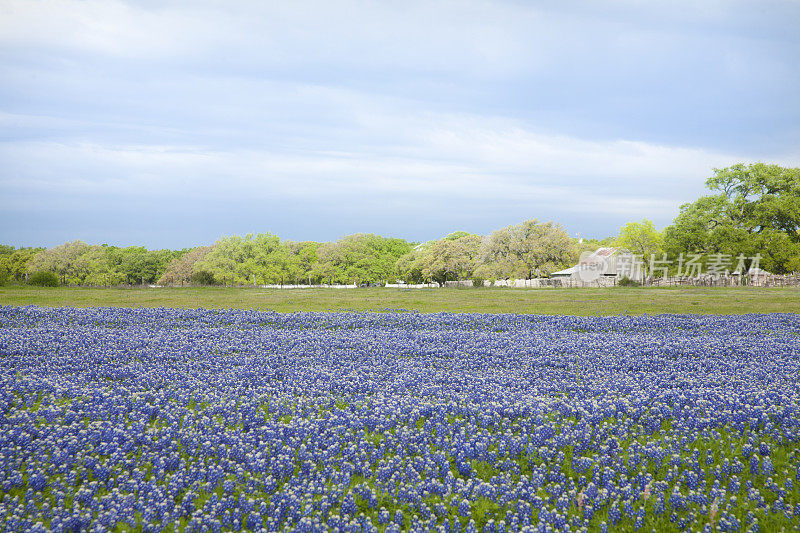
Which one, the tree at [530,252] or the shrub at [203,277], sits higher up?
the tree at [530,252]

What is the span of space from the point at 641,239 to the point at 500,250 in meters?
24.3

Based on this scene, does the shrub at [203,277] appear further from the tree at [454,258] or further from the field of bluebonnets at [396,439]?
the field of bluebonnets at [396,439]

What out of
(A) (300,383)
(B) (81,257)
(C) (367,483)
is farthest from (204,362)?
(B) (81,257)

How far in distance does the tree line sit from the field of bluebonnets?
5085cm

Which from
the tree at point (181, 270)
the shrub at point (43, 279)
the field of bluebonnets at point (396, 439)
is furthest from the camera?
the tree at point (181, 270)

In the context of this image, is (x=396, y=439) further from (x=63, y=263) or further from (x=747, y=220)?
(x=63, y=263)

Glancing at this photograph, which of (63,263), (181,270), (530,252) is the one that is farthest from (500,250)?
(63,263)

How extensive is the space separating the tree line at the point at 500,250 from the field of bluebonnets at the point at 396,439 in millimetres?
50847

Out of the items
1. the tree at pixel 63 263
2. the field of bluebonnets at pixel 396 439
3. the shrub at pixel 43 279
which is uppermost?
the tree at pixel 63 263

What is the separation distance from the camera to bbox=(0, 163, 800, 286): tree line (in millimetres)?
56656

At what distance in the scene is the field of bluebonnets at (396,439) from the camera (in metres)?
5.16

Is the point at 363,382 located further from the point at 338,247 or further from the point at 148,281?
the point at 148,281

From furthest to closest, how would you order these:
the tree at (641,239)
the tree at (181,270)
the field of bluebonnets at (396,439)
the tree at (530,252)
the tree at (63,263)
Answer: the tree at (181,270), the tree at (63,263), the tree at (641,239), the tree at (530,252), the field of bluebonnets at (396,439)

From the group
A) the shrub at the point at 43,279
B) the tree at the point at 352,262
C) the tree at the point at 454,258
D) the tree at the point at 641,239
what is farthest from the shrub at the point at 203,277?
the tree at the point at 641,239
